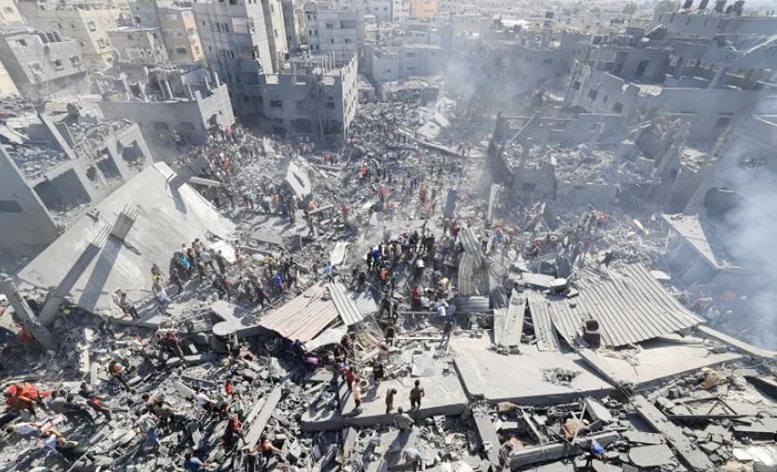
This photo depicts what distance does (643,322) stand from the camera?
45.0ft

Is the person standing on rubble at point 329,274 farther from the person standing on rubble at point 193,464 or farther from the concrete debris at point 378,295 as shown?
the person standing on rubble at point 193,464

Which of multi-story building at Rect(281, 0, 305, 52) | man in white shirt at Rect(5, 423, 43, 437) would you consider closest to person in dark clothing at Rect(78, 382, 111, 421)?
man in white shirt at Rect(5, 423, 43, 437)

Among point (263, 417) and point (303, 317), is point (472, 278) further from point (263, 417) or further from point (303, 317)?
point (263, 417)

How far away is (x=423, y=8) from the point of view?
289 ft

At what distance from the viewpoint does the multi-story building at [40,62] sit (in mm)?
32188

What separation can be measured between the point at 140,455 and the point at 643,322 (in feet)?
58.1

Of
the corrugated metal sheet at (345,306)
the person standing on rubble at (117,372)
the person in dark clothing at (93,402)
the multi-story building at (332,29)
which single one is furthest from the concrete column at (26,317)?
the multi-story building at (332,29)

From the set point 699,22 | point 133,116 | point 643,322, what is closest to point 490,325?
point 643,322

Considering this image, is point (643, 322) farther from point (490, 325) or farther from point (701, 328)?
point (490, 325)

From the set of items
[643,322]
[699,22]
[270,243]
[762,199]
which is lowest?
[270,243]

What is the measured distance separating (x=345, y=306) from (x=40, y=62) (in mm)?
42395

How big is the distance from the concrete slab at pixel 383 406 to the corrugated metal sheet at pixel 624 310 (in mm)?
5700

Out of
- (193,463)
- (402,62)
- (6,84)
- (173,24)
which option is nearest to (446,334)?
(193,463)

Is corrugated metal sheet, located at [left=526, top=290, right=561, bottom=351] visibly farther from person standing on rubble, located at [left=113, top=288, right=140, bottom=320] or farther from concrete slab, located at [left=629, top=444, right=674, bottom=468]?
person standing on rubble, located at [left=113, top=288, right=140, bottom=320]
